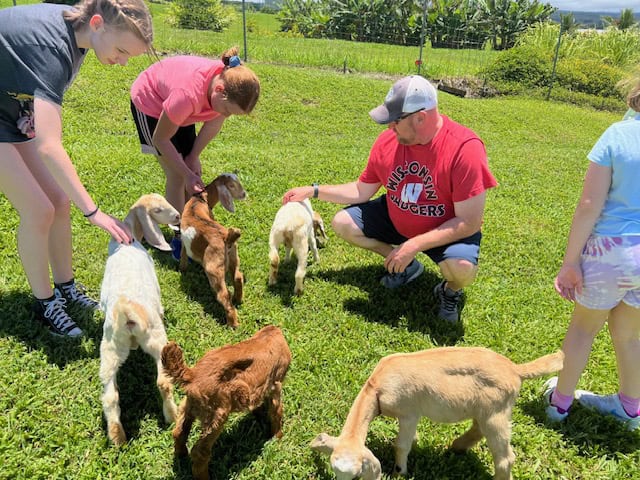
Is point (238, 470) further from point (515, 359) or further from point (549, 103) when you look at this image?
point (549, 103)

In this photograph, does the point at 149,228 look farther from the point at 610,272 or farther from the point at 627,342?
the point at 627,342

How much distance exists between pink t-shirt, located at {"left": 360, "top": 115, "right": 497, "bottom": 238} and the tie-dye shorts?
117cm

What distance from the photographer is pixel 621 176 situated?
263cm

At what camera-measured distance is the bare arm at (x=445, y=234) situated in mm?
3936

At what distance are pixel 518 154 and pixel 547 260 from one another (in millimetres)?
5315

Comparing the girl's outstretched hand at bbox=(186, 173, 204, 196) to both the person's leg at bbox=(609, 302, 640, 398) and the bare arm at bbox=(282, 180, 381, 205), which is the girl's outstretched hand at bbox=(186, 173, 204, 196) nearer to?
the bare arm at bbox=(282, 180, 381, 205)

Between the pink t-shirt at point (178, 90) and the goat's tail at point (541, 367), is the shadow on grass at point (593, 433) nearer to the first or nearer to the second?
the goat's tail at point (541, 367)

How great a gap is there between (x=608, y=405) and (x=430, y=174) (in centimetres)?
222

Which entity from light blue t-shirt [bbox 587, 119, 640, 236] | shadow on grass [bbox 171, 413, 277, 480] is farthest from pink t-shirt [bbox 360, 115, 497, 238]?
shadow on grass [bbox 171, 413, 277, 480]

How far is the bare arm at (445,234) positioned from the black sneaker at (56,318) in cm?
261

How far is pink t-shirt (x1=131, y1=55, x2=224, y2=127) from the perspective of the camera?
13.5 ft

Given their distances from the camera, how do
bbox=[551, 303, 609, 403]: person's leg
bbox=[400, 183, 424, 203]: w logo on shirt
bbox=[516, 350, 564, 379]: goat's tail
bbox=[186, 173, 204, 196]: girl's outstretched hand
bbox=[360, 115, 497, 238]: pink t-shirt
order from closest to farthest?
bbox=[516, 350, 564, 379]: goat's tail, bbox=[551, 303, 609, 403]: person's leg, bbox=[360, 115, 497, 238]: pink t-shirt, bbox=[400, 183, 424, 203]: w logo on shirt, bbox=[186, 173, 204, 196]: girl's outstretched hand

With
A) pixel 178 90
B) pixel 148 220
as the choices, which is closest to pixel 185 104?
pixel 178 90

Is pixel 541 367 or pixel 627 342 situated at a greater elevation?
pixel 541 367
